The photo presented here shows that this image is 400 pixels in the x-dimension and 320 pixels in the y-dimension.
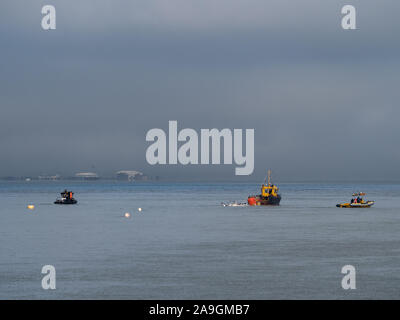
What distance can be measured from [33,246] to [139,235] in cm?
1769

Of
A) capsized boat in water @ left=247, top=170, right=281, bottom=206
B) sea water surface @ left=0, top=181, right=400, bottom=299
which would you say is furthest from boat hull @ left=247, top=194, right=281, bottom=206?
sea water surface @ left=0, top=181, right=400, bottom=299

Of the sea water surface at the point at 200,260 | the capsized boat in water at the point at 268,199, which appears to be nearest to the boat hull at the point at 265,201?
the capsized boat in water at the point at 268,199

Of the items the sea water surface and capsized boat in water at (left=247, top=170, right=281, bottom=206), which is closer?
the sea water surface

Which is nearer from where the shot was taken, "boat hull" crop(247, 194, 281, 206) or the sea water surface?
the sea water surface

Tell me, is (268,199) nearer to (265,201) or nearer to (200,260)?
(265,201)

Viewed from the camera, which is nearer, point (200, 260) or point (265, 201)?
point (200, 260)

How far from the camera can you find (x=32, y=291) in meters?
44.9

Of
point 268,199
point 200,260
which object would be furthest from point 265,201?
point 200,260

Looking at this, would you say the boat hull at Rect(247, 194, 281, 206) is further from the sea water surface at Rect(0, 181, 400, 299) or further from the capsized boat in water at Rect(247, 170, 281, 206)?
the sea water surface at Rect(0, 181, 400, 299)

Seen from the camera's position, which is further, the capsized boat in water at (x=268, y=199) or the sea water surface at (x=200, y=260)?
the capsized boat in water at (x=268, y=199)

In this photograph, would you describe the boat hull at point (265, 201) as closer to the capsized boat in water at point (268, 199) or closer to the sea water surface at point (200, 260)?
the capsized boat in water at point (268, 199)
